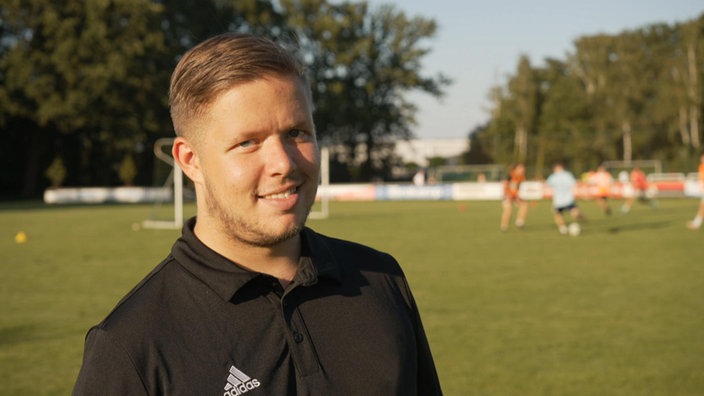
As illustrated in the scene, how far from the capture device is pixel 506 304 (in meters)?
10.7

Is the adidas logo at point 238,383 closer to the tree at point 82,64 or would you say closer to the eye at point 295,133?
the eye at point 295,133

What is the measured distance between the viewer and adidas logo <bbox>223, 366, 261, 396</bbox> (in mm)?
1909

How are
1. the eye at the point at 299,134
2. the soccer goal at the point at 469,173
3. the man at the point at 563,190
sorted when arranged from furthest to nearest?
the soccer goal at the point at 469,173 < the man at the point at 563,190 < the eye at the point at 299,134

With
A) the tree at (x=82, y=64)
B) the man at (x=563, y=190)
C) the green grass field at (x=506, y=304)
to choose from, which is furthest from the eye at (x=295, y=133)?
the tree at (x=82, y=64)

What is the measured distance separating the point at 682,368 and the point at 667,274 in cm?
672

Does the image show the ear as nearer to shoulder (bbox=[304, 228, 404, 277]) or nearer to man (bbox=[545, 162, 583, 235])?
shoulder (bbox=[304, 228, 404, 277])

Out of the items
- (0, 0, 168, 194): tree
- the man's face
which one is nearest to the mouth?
the man's face

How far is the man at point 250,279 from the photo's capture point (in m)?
1.92

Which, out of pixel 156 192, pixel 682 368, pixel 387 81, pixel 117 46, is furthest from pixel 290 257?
pixel 387 81

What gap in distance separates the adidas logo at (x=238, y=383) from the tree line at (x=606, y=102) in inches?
2319

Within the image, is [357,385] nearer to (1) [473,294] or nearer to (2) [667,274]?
(1) [473,294]

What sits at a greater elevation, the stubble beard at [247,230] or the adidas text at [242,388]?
the stubble beard at [247,230]

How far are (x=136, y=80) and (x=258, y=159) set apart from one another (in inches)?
2149

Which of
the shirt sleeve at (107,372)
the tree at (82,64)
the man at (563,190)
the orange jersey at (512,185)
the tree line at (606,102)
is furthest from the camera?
the tree line at (606,102)
